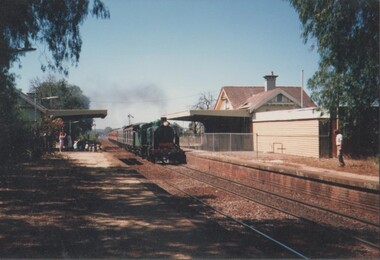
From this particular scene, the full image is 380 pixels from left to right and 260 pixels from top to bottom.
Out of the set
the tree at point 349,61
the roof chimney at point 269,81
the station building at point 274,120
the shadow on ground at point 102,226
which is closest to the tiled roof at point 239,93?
the station building at point 274,120

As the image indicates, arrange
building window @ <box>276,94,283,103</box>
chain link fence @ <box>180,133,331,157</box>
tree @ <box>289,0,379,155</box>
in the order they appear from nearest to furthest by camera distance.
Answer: tree @ <box>289,0,379,155</box> → chain link fence @ <box>180,133,331,157</box> → building window @ <box>276,94,283,103</box>

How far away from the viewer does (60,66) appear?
14031 mm

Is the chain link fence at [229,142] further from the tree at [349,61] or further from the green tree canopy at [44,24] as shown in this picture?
the green tree canopy at [44,24]

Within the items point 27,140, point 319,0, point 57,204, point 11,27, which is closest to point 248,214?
point 57,204

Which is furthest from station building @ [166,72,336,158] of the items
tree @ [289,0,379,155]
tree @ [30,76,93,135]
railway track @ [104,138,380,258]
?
tree @ [30,76,93,135]

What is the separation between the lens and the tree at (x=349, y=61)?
15.2 metres

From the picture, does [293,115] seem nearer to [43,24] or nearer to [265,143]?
[265,143]

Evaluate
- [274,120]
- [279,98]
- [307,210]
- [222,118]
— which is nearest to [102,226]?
[307,210]

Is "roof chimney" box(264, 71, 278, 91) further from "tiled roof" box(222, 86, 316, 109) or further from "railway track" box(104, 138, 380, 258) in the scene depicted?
"railway track" box(104, 138, 380, 258)

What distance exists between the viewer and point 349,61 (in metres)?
17.0

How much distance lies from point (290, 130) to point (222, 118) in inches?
497

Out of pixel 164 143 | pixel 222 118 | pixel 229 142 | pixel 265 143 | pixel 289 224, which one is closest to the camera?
pixel 289 224

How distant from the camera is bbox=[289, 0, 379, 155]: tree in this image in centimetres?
1516

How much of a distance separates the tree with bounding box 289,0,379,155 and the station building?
1.79 m
